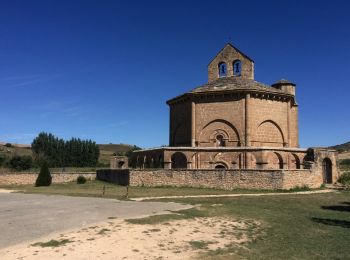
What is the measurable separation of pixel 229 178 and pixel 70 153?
4804 cm

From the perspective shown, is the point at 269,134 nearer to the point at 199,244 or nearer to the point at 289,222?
the point at 289,222

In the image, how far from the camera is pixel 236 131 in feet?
112

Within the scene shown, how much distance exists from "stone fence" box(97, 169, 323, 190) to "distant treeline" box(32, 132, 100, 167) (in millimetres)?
40961

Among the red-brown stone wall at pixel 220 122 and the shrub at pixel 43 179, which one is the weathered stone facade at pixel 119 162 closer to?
the shrub at pixel 43 179

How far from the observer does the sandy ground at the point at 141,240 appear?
29.6 feet

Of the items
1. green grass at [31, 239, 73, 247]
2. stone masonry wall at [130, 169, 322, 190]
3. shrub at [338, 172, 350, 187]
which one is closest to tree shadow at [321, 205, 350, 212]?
stone masonry wall at [130, 169, 322, 190]

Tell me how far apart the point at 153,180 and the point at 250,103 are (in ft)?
37.8

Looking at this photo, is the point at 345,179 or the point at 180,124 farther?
the point at 180,124

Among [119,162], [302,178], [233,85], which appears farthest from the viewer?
[119,162]

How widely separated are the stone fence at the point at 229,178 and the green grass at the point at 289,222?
3.18 m

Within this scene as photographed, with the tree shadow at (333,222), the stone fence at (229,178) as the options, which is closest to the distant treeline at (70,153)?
the stone fence at (229,178)

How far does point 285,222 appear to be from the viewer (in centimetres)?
1412

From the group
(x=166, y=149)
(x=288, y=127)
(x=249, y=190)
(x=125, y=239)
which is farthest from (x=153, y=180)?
(x=125, y=239)

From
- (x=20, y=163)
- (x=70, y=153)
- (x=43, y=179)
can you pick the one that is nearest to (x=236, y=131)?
(x=43, y=179)
